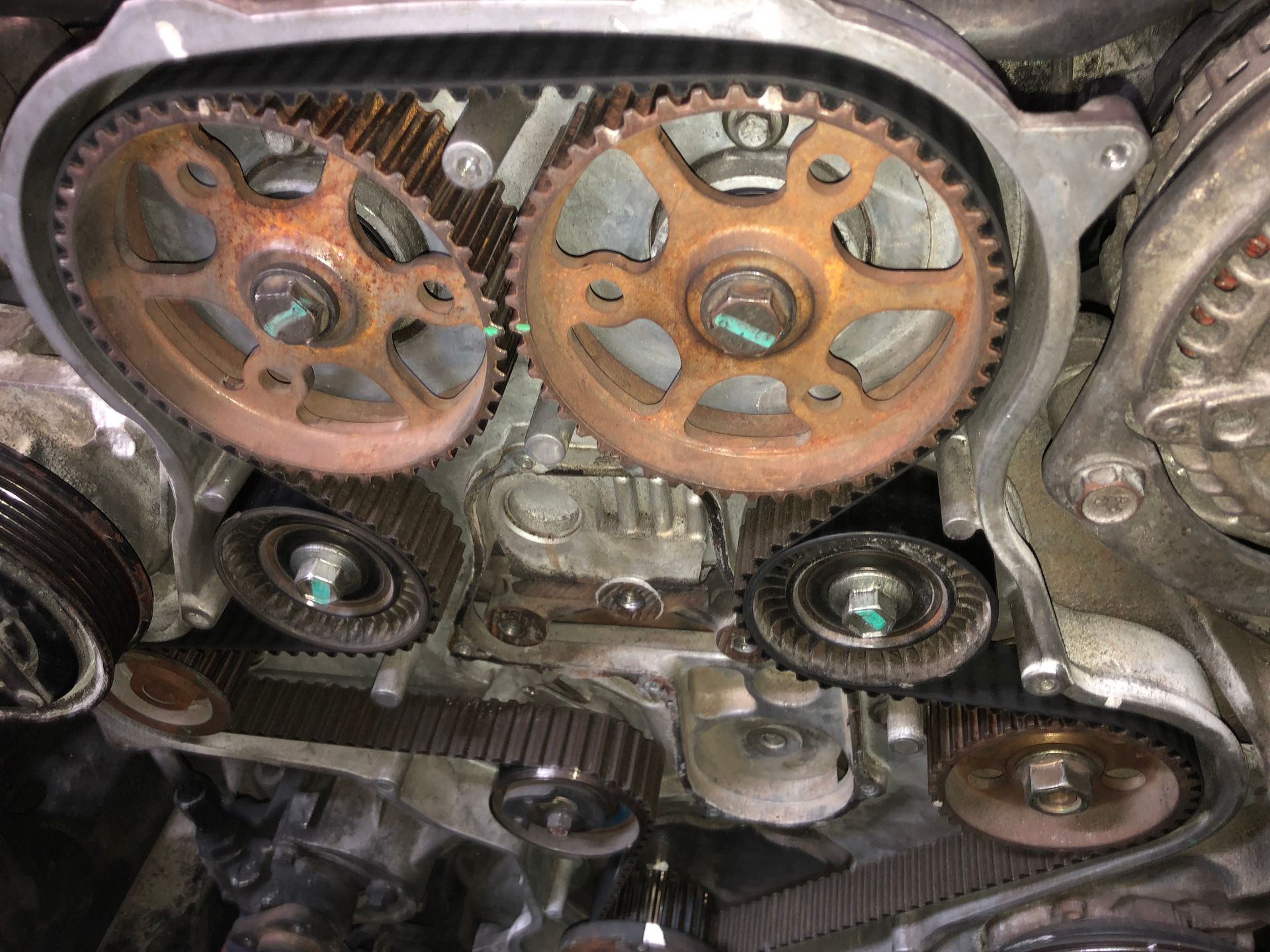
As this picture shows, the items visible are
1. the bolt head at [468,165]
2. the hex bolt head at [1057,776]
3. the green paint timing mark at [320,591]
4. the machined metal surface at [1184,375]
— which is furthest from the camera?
the hex bolt head at [1057,776]

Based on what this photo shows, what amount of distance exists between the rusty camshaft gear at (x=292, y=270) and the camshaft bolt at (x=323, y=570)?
0.91 ft

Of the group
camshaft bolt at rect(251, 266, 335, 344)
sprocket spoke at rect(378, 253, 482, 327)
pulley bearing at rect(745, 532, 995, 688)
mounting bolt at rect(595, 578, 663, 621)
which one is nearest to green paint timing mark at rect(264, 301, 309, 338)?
camshaft bolt at rect(251, 266, 335, 344)

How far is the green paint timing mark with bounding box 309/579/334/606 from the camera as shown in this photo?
2182 millimetres

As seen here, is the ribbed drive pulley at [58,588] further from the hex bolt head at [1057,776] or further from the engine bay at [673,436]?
the hex bolt head at [1057,776]

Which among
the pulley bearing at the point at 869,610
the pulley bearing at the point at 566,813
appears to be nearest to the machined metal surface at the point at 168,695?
the pulley bearing at the point at 566,813

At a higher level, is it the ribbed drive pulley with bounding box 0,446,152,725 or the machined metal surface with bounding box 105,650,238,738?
the machined metal surface with bounding box 105,650,238,738

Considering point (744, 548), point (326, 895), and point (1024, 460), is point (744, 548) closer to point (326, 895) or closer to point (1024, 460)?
point (1024, 460)

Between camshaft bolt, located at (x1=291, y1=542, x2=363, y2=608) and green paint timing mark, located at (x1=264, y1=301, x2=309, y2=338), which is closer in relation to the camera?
green paint timing mark, located at (x1=264, y1=301, x2=309, y2=338)

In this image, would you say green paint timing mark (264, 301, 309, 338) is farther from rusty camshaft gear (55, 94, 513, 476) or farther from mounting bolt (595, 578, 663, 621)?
mounting bolt (595, 578, 663, 621)

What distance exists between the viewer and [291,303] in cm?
165

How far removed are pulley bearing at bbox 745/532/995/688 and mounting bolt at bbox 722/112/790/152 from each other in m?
0.65

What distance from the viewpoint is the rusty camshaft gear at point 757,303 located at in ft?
4.68

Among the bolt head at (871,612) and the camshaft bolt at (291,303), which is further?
the bolt head at (871,612)

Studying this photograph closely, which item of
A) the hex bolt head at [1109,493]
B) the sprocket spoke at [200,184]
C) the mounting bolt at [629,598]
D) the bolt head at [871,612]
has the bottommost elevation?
the bolt head at [871,612]
